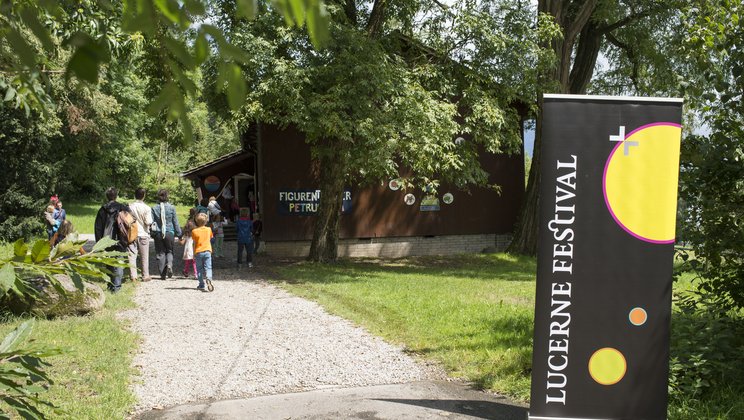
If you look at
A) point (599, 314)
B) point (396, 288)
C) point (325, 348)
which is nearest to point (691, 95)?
point (599, 314)

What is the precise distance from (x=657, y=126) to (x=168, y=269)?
37.5ft

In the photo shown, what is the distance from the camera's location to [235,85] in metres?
1.66

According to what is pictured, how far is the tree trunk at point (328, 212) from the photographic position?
60.1ft

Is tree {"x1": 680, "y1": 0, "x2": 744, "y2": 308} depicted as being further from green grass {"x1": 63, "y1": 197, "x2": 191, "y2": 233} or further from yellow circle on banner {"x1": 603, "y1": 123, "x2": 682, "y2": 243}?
green grass {"x1": 63, "y1": 197, "x2": 191, "y2": 233}

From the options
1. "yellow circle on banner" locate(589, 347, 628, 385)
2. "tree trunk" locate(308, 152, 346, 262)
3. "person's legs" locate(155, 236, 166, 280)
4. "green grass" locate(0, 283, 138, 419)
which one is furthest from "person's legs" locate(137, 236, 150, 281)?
"yellow circle on banner" locate(589, 347, 628, 385)

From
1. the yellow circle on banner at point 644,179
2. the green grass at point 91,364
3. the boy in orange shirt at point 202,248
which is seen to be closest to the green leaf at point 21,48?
the green grass at point 91,364

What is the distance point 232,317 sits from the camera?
10125 millimetres

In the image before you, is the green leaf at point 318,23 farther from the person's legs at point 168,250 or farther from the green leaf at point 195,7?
the person's legs at point 168,250

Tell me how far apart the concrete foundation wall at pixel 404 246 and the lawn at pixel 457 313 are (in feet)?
7.23

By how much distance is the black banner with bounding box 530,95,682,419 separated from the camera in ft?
16.7

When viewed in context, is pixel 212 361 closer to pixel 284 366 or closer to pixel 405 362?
pixel 284 366

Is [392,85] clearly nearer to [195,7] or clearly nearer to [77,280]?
[77,280]

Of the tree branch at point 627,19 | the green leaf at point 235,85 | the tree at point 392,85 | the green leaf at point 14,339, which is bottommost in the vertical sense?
the green leaf at point 14,339

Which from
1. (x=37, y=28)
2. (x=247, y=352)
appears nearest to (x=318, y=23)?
(x=37, y=28)
